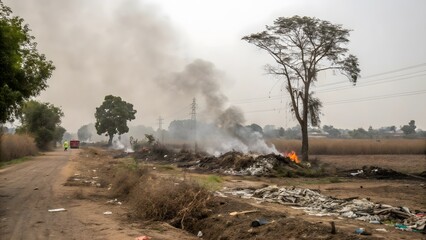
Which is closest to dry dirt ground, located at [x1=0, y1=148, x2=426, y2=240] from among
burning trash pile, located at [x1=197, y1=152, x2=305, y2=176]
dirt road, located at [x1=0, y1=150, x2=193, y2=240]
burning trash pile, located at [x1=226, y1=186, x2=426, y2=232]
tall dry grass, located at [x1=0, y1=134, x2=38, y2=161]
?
dirt road, located at [x1=0, y1=150, x2=193, y2=240]

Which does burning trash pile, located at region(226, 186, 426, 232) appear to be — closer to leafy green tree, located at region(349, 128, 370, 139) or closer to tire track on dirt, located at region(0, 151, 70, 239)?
tire track on dirt, located at region(0, 151, 70, 239)

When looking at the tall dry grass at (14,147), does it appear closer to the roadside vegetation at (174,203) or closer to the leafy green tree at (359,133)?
the roadside vegetation at (174,203)

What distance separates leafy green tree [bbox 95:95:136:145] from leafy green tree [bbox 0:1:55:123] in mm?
66015

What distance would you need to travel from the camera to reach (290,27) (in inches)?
1224

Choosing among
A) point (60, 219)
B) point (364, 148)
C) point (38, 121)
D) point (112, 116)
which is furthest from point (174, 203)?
point (112, 116)

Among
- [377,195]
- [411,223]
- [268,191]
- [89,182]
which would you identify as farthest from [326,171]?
[411,223]

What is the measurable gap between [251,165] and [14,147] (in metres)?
23.9

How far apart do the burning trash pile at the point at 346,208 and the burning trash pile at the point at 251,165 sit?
10.1 metres

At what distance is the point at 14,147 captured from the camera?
35906 mm

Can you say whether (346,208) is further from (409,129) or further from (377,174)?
(409,129)

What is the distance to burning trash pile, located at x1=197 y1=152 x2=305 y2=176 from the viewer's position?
24733mm

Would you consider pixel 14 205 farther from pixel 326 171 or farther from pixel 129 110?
pixel 129 110

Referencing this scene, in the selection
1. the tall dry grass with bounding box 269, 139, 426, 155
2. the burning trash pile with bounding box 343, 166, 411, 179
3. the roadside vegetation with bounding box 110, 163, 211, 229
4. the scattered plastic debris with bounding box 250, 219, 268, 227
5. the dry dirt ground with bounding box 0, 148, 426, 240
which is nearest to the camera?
the dry dirt ground with bounding box 0, 148, 426, 240

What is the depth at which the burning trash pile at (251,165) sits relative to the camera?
81.1 ft
